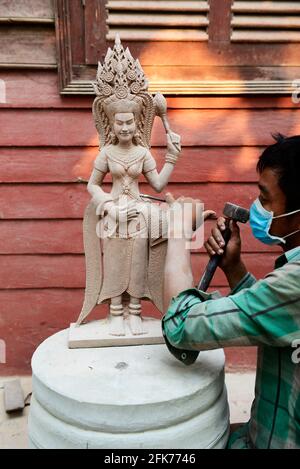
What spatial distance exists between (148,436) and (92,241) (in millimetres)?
735

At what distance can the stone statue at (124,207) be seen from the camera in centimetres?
145

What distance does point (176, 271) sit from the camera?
1256 millimetres

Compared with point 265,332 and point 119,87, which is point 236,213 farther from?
point 119,87

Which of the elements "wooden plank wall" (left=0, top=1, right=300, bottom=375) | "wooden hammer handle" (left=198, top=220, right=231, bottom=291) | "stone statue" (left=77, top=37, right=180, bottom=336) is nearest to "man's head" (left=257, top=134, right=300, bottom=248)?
"wooden hammer handle" (left=198, top=220, right=231, bottom=291)

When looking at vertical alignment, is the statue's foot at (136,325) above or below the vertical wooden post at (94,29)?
below

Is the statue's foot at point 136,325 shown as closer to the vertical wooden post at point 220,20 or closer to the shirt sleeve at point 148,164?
the shirt sleeve at point 148,164

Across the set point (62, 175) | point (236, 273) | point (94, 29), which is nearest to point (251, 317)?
point (236, 273)

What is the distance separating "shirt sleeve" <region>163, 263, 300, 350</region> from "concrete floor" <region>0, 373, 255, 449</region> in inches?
57.1

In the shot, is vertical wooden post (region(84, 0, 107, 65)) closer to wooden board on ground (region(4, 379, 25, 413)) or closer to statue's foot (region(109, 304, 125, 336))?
statue's foot (region(109, 304, 125, 336))

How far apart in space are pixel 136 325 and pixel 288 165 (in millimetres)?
790

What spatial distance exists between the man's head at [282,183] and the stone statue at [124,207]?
1.48 ft

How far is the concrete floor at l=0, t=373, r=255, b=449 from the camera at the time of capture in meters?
2.12

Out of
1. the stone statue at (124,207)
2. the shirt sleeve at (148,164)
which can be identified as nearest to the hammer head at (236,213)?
the stone statue at (124,207)
